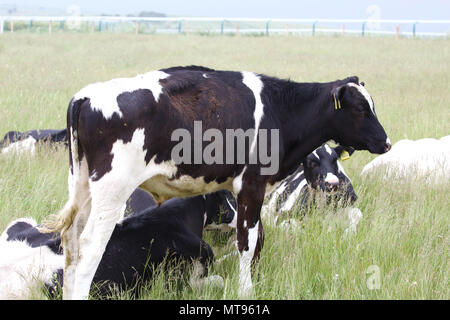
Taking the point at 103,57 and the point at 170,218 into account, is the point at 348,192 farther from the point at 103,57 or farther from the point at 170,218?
the point at 103,57

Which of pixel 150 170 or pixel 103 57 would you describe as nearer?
pixel 150 170

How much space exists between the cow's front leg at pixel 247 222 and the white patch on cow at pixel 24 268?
1389 mm

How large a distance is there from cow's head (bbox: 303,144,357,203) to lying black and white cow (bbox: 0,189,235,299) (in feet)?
5.34

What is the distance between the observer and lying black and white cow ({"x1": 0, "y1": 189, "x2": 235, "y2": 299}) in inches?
161

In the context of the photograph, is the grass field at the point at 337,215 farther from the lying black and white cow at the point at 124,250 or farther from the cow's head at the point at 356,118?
the cow's head at the point at 356,118

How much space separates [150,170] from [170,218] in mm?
1242

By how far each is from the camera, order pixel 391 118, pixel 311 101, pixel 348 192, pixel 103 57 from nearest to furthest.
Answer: pixel 311 101, pixel 348 192, pixel 391 118, pixel 103 57

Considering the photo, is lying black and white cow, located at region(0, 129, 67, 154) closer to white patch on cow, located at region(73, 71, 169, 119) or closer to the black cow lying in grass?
the black cow lying in grass

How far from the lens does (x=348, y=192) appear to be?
21.1 feet

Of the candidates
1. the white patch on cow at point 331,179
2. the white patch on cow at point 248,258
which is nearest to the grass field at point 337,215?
the white patch on cow at point 248,258

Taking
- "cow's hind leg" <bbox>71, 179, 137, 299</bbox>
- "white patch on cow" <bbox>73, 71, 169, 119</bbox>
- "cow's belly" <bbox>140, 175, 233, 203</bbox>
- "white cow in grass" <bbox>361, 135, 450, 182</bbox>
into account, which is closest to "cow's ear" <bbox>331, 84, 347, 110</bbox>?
"cow's belly" <bbox>140, 175, 233, 203</bbox>

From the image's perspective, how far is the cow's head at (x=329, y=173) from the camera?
6293 millimetres
